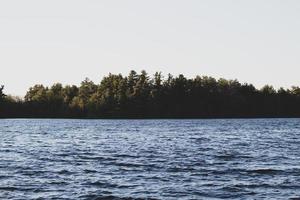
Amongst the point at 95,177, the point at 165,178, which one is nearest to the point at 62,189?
the point at 95,177

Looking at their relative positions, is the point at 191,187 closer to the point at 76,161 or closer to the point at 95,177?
the point at 95,177

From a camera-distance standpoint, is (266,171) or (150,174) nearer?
(150,174)

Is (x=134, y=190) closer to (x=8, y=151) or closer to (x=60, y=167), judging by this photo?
(x=60, y=167)

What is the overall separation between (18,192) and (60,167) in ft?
37.0

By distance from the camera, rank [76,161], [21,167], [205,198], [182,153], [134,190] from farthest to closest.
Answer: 1. [182,153]
2. [76,161]
3. [21,167]
4. [134,190]
5. [205,198]

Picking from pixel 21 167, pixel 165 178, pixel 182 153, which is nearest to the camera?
pixel 165 178

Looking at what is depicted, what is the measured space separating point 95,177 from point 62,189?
4.92 metres

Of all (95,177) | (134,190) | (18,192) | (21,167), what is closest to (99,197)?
(134,190)

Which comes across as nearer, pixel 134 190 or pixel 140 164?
pixel 134 190

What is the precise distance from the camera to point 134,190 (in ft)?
95.9

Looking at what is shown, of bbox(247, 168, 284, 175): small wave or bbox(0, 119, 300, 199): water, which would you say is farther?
A: bbox(247, 168, 284, 175): small wave

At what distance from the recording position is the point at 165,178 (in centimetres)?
3372

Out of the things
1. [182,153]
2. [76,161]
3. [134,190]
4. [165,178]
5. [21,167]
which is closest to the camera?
[134,190]

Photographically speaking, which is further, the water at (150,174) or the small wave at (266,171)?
the small wave at (266,171)
